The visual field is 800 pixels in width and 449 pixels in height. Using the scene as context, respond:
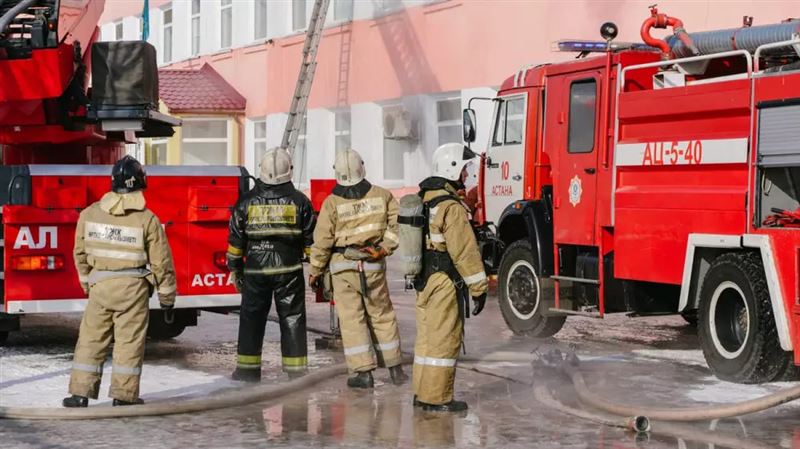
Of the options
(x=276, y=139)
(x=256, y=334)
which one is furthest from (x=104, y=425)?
(x=276, y=139)

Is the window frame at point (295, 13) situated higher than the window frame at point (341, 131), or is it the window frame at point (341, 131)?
the window frame at point (295, 13)

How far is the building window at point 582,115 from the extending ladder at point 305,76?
16076 millimetres

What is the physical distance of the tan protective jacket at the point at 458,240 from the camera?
29.3ft

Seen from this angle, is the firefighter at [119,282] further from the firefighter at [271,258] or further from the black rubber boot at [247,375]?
the black rubber boot at [247,375]

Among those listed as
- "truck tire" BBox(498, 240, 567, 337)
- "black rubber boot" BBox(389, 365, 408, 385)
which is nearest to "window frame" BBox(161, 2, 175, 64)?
"truck tire" BBox(498, 240, 567, 337)

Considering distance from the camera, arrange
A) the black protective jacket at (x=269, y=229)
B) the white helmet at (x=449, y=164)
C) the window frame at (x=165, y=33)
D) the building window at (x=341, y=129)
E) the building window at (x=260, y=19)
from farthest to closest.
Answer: the window frame at (x=165, y=33) < the building window at (x=260, y=19) < the building window at (x=341, y=129) < the black protective jacket at (x=269, y=229) < the white helmet at (x=449, y=164)

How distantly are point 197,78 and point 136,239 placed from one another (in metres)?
26.3

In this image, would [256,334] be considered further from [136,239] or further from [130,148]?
[130,148]

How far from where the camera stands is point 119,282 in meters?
8.84

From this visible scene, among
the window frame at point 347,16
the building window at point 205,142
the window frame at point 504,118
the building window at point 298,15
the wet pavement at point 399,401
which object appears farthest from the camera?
the building window at point 205,142

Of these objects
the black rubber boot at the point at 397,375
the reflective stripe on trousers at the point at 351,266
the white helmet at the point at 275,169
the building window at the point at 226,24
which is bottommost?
the black rubber boot at the point at 397,375

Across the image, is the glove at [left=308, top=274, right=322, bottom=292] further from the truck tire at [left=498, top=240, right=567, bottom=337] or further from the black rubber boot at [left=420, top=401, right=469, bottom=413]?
the truck tire at [left=498, top=240, right=567, bottom=337]

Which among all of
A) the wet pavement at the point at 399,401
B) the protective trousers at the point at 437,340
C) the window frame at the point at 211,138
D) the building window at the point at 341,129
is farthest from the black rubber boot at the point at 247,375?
the window frame at the point at 211,138

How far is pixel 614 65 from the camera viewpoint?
466 inches
